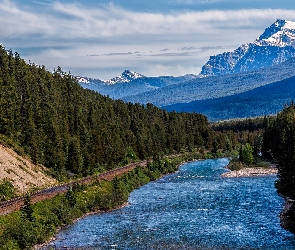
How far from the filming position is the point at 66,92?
131 meters

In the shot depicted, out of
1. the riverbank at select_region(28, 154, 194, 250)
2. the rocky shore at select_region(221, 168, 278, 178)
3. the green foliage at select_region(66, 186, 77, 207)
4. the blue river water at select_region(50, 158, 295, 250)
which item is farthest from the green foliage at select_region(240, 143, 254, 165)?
the green foliage at select_region(66, 186, 77, 207)

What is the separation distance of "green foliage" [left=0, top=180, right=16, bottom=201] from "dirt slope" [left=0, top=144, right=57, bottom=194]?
145cm

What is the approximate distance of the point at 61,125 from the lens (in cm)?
10350

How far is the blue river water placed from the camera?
4269 cm

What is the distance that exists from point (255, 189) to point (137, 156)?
65275 millimetres

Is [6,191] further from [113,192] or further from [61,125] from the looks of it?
[61,125]

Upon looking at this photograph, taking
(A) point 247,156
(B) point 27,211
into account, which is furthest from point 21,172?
(A) point 247,156

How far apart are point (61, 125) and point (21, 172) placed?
33901mm

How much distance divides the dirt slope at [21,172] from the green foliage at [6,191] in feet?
4.75

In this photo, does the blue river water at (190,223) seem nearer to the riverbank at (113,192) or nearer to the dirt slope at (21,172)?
the riverbank at (113,192)

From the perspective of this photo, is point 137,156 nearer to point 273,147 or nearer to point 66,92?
point 66,92

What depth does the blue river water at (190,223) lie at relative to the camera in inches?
1681

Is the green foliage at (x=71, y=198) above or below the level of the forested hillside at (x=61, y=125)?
below

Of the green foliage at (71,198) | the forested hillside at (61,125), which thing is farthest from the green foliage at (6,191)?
the forested hillside at (61,125)
